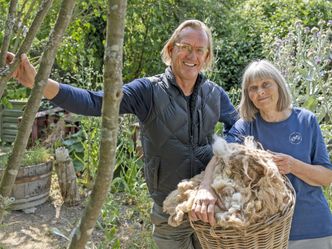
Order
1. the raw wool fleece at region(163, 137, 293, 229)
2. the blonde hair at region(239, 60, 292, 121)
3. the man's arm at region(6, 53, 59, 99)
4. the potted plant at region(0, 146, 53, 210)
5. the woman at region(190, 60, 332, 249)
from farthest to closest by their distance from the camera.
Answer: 1. the potted plant at region(0, 146, 53, 210)
2. the blonde hair at region(239, 60, 292, 121)
3. the woman at region(190, 60, 332, 249)
4. the man's arm at region(6, 53, 59, 99)
5. the raw wool fleece at region(163, 137, 293, 229)

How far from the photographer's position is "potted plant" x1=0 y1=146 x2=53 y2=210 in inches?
164

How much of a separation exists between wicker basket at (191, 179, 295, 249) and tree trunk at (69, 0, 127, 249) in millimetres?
427

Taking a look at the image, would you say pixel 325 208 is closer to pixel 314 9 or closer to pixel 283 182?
pixel 283 182

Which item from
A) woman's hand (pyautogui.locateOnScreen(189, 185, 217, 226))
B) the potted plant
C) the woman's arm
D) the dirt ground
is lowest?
the dirt ground

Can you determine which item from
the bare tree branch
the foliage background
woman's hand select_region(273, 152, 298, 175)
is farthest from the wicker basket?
the foliage background

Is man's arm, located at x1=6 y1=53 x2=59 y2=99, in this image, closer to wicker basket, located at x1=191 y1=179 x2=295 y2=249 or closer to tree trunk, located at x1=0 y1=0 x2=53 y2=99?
tree trunk, located at x1=0 y1=0 x2=53 y2=99

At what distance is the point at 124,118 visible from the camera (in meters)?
4.72

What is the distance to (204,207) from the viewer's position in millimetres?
1498

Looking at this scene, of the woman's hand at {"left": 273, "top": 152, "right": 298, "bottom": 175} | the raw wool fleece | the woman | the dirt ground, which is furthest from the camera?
the dirt ground

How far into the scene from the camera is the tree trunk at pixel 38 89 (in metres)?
1.33

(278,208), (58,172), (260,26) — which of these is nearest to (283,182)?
(278,208)

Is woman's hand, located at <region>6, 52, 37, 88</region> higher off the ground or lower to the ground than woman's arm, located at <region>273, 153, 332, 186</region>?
higher

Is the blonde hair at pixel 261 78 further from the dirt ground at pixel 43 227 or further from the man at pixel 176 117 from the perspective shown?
the dirt ground at pixel 43 227

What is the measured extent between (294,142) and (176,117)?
20.4 inches
